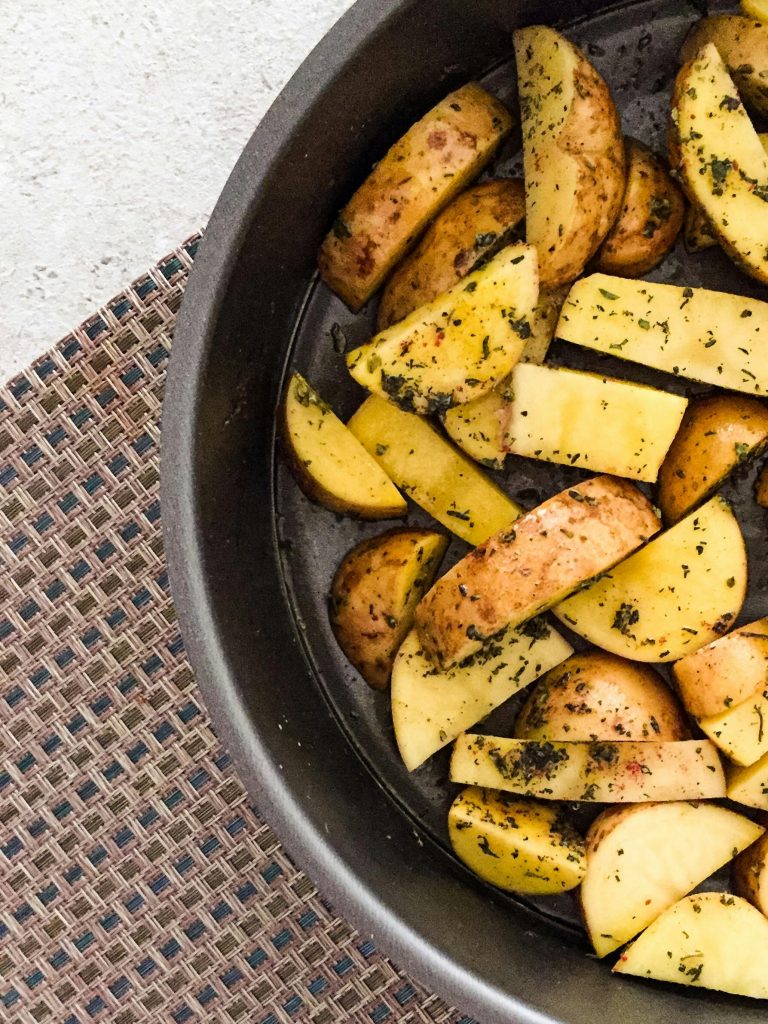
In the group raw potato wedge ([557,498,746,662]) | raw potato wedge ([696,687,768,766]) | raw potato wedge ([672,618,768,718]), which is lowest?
raw potato wedge ([696,687,768,766])

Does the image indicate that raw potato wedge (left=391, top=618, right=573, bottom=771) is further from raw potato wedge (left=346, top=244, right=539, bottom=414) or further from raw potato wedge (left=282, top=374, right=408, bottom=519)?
raw potato wedge (left=346, top=244, right=539, bottom=414)

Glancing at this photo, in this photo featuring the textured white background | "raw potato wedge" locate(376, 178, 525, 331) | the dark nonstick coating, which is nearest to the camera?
the dark nonstick coating

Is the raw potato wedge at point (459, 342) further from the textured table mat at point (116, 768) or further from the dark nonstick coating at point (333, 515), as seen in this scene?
the textured table mat at point (116, 768)

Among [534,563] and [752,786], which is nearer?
[534,563]

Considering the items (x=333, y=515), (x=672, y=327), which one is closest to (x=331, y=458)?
(x=333, y=515)

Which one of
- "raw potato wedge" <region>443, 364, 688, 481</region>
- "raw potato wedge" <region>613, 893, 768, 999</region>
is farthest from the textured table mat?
"raw potato wedge" <region>443, 364, 688, 481</region>

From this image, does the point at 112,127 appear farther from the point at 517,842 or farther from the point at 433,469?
the point at 517,842

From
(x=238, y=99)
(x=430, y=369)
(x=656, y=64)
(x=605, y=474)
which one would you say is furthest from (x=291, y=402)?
(x=656, y=64)
